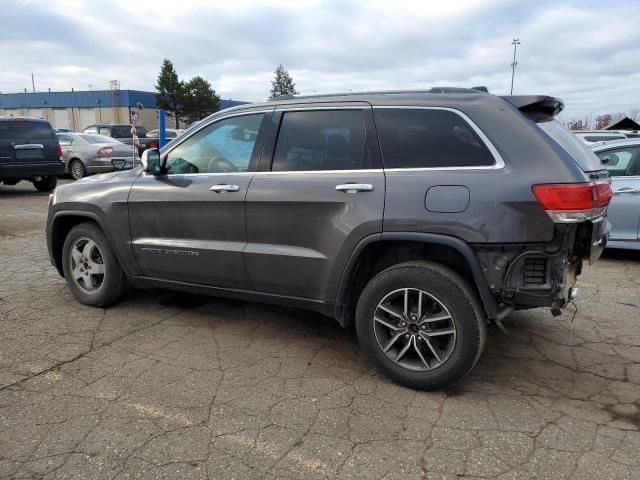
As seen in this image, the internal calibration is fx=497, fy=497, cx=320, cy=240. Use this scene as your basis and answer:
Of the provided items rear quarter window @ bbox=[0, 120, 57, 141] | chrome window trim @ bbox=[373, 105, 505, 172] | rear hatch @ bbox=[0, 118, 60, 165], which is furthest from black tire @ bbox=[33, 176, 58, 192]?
chrome window trim @ bbox=[373, 105, 505, 172]

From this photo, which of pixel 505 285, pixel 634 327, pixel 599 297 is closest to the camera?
pixel 505 285

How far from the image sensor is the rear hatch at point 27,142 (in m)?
11.3

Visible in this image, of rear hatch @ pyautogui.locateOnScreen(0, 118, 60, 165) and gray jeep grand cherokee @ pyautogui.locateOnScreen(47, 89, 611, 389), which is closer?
gray jeep grand cherokee @ pyautogui.locateOnScreen(47, 89, 611, 389)

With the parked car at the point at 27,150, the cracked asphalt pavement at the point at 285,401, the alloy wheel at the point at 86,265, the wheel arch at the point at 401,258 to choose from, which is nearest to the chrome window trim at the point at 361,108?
the wheel arch at the point at 401,258

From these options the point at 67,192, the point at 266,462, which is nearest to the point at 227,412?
the point at 266,462

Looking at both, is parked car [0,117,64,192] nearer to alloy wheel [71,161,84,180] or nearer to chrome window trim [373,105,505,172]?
alloy wheel [71,161,84,180]

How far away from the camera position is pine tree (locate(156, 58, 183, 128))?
55.2 meters

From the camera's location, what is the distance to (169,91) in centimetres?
5575

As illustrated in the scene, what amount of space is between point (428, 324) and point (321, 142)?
1.45m

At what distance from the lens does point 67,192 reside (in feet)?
15.2

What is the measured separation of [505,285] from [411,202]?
2.40ft

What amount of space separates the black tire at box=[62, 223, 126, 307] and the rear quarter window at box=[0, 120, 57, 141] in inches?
334

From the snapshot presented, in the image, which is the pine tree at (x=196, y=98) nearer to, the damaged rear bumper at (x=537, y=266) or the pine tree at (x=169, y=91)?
the pine tree at (x=169, y=91)

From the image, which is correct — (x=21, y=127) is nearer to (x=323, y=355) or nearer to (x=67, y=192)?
(x=67, y=192)
